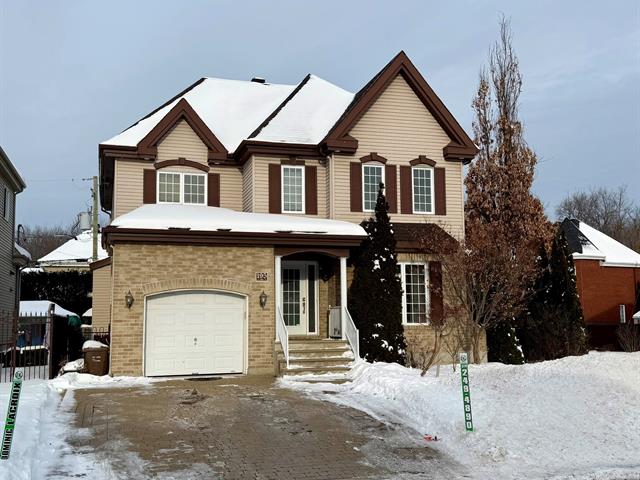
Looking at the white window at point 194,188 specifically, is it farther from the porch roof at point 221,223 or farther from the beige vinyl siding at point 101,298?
the beige vinyl siding at point 101,298

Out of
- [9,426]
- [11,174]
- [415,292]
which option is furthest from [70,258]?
[9,426]

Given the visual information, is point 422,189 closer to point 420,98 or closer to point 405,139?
point 405,139

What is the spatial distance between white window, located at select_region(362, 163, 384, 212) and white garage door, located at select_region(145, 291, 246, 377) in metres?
5.99

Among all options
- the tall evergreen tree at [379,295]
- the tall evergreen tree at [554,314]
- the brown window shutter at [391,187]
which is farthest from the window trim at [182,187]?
the tall evergreen tree at [554,314]

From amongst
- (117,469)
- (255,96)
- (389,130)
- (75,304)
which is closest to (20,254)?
(75,304)

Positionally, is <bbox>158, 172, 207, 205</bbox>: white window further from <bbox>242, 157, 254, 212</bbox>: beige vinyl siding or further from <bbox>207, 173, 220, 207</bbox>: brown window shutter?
<bbox>242, 157, 254, 212</bbox>: beige vinyl siding

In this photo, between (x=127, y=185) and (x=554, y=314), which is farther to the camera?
(x=554, y=314)

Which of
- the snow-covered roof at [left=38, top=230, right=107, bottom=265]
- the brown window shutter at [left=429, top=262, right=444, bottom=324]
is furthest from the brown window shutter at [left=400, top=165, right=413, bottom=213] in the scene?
the snow-covered roof at [left=38, top=230, right=107, bottom=265]

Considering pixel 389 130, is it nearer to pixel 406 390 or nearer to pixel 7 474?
pixel 406 390

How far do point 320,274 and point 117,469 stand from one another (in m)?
11.8

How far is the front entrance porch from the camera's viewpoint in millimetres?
17047

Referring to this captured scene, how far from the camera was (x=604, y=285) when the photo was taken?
30609 millimetres

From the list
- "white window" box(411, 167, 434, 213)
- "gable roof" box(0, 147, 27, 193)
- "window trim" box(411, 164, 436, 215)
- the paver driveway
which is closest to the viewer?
the paver driveway

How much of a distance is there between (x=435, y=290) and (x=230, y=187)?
25.2 feet
